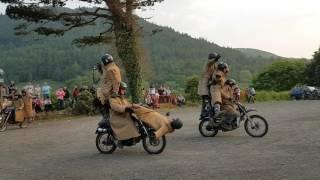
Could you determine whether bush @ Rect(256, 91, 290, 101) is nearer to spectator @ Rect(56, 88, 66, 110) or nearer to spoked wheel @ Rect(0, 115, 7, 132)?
spectator @ Rect(56, 88, 66, 110)

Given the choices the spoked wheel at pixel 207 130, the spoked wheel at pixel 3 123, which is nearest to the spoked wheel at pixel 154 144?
the spoked wheel at pixel 207 130

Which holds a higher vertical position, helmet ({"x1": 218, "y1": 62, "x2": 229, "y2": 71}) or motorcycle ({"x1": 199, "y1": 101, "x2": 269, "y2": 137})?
helmet ({"x1": 218, "y1": 62, "x2": 229, "y2": 71})

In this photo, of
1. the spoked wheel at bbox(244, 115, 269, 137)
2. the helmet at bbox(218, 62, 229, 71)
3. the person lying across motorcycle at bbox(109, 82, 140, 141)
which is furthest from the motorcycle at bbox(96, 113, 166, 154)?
the helmet at bbox(218, 62, 229, 71)

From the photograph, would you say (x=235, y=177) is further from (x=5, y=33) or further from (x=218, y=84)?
(x=5, y=33)

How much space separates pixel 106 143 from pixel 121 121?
719 mm

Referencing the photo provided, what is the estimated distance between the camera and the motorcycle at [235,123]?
14781 mm

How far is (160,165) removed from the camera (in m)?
10.8

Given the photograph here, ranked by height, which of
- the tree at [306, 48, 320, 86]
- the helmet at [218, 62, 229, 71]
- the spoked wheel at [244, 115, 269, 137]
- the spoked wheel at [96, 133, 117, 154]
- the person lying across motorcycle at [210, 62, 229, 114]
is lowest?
the spoked wheel at [96, 133, 117, 154]

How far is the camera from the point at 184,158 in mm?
11586

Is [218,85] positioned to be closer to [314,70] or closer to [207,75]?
[207,75]

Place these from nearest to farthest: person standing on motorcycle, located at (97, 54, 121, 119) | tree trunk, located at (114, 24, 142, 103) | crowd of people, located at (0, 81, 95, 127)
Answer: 1. person standing on motorcycle, located at (97, 54, 121, 119)
2. crowd of people, located at (0, 81, 95, 127)
3. tree trunk, located at (114, 24, 142, 103)

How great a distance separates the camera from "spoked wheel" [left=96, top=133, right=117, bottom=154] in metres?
13.1

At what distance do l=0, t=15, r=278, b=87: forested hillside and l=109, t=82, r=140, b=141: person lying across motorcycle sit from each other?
76317 millimetres

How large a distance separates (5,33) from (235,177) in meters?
130
